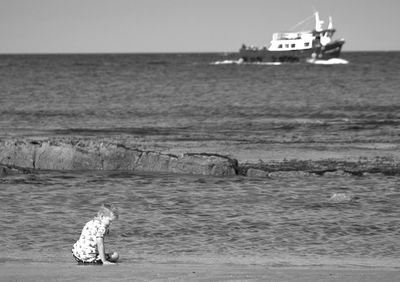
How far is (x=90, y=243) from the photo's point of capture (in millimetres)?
12250

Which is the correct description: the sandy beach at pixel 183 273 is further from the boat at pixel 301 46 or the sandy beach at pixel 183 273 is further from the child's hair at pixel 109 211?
the boat at pixel 301 46

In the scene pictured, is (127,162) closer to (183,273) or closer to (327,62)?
(183,273)

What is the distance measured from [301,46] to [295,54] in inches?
55.7

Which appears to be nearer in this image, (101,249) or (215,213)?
(101,249)

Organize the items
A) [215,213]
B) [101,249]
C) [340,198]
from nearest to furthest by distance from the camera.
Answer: [101,249]
[215,213]
[340,198]

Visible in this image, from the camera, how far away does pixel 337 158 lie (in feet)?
78.7

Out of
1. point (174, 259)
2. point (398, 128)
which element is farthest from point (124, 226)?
point (398, 128)

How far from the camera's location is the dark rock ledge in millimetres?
20797

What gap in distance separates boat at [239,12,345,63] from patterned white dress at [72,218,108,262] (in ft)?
406

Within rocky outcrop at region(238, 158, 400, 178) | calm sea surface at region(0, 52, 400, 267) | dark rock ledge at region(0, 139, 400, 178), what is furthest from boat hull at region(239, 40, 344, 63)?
dark rock ledge at region(0, 139, 400, 178)

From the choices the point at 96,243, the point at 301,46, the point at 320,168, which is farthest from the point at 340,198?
the point at 301,46

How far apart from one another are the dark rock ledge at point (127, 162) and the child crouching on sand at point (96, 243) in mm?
8496

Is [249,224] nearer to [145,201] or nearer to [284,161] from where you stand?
[145,201]

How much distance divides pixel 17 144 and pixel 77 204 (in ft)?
16.0
